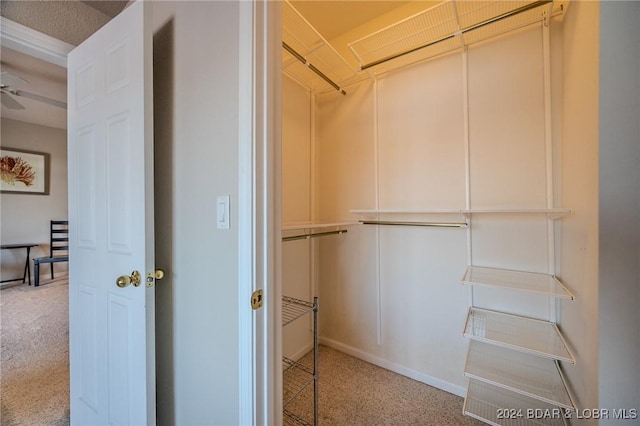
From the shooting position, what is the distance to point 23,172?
4172 mm

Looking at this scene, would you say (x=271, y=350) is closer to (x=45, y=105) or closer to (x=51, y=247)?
A: (x=45, y=105)

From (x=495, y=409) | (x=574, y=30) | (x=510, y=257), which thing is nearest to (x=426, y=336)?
(x=495, y=409)

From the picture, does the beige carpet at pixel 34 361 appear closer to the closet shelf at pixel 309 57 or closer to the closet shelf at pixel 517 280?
the closet shelf at pixel 517 280

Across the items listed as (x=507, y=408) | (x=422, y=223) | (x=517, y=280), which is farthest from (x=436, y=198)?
(x=507, y=408)

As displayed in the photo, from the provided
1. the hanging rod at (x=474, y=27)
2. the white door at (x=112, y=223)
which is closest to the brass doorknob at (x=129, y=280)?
the white door at (x=112, y=223)

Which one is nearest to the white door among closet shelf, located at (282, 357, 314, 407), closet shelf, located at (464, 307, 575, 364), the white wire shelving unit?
the white wire shelving unit

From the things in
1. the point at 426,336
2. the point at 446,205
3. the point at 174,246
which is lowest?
the point at 426,336

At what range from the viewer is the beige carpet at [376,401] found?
1.53 m

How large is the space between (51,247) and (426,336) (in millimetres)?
6057

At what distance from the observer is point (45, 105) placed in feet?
11.4

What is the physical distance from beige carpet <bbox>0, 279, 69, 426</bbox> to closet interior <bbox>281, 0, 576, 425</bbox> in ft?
5.01

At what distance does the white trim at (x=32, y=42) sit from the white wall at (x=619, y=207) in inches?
100

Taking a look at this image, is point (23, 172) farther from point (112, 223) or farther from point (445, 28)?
point (445, 28)

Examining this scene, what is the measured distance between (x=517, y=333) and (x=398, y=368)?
0.93m
